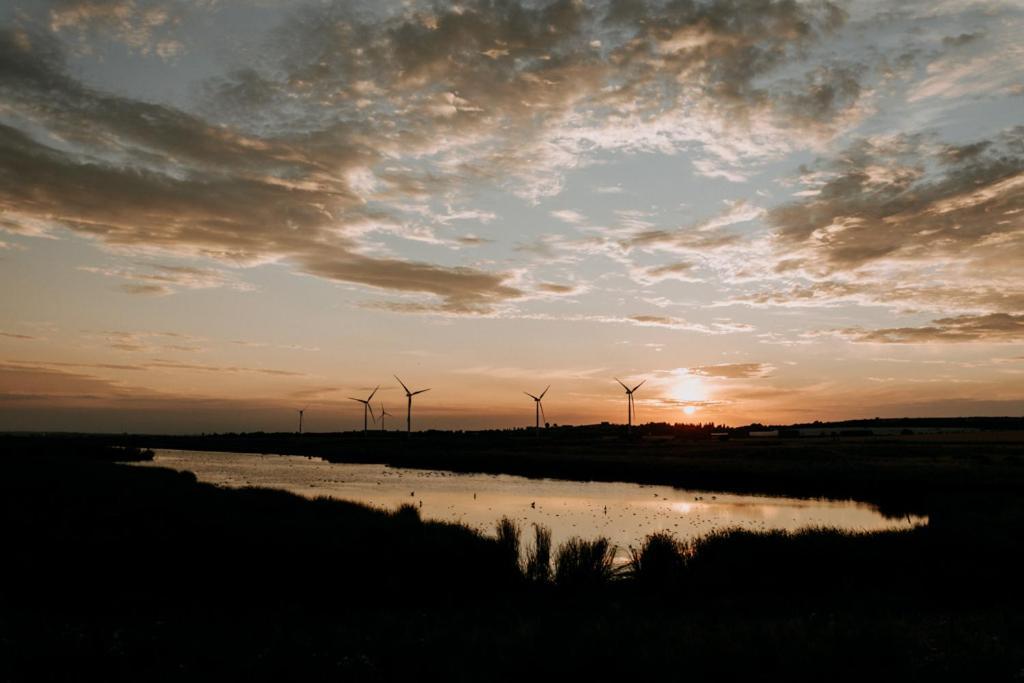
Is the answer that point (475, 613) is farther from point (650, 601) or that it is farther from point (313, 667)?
point (313, 667)

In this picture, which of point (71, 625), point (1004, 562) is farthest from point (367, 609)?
point (1004, 562)

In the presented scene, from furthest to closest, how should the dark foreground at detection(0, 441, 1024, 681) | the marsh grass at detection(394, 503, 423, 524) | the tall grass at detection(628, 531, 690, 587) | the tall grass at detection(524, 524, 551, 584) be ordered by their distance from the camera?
1. the marsh grass at detection(394, 503, 423, 524)
2. the tall grass at detection(524, 524, 551, 584)
3. the tall grass at detection(628, 531, 690, 587)
4. the dark foreground at detection(0, 441, 1024, 681)

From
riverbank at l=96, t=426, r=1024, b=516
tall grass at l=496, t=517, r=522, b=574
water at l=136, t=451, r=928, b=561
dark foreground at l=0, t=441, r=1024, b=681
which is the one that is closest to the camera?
dark foreground at l=0, t=441, r=1024, b=681

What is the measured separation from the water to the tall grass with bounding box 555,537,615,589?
5471 mm

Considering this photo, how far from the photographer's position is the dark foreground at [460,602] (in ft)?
43.3

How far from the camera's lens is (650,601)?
21234 mm

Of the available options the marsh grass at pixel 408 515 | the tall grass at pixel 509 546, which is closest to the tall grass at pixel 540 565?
the tall grass at pixel 509 546

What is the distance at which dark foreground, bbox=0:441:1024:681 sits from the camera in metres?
13.2

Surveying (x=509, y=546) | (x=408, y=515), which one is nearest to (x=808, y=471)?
(x=408, y=515)

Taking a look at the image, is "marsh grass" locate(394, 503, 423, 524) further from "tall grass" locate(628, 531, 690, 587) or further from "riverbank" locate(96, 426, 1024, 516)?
"riverbank" locate(96, 426, 1024, 516)

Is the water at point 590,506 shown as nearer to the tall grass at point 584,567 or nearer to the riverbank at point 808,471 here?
the riverbank at point 808,471

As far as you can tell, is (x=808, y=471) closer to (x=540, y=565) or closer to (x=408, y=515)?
(x=408, y=515)

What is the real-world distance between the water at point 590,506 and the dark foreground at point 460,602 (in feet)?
24.0

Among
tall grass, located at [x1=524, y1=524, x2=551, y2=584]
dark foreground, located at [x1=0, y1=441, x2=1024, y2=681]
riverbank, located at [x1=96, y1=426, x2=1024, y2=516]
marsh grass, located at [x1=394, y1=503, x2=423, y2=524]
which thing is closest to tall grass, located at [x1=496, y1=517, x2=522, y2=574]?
dark foreground, located at [x1=0, y1=441, x2=1024, y2=681]
